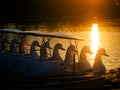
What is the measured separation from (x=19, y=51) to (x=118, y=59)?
55.9 feet

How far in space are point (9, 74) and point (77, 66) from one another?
17.4 ft

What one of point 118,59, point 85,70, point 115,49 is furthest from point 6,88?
point 115,49

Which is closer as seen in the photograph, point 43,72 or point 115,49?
point 43,72

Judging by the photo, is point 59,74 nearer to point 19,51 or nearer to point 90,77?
point 90,77

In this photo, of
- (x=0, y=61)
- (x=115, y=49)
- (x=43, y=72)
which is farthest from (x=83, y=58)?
(x=115, y=49)

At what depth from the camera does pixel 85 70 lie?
39.6 m

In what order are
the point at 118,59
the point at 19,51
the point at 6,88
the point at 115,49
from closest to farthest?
the point at 6,88 → the point at 19,51 → the point at 118,59 → the point at 115,49

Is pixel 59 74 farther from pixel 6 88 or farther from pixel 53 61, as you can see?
pixel 6 88

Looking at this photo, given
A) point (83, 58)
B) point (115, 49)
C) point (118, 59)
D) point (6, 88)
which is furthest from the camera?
point (115, 49)

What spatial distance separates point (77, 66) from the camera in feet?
133

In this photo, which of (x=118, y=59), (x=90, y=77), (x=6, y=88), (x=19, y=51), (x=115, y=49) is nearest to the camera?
(x=6, y=88)

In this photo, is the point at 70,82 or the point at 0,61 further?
the point at 0,61

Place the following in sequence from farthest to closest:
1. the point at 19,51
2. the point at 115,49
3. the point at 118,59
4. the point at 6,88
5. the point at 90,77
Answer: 1. the point at 115,49
2. the point at 118,59
3. the point at 19,51
4. the point at 90,77
5. the point at 6,88

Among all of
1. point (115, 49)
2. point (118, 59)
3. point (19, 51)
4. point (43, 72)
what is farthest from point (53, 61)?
point (115, 49)
